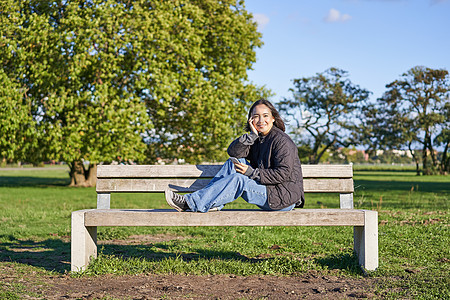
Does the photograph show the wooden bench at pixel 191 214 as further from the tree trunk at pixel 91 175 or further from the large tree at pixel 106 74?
the tree trunk at pixel 91 175

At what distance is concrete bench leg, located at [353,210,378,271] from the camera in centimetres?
465

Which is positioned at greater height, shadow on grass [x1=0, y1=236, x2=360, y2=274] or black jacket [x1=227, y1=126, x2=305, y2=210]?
black jacket [x1=227, y1=126, x2=305, y2=210]

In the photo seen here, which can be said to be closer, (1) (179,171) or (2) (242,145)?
(2) (242,145)

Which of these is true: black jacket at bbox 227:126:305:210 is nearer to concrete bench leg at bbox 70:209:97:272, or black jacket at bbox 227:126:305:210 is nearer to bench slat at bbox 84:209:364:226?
bench slat at bbox 84:209:364:226

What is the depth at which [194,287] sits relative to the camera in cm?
424

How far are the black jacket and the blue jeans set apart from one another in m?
0.08

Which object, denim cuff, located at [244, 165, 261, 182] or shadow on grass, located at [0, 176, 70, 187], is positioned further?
shadow on grass, located at [0, 176, 70, 187]

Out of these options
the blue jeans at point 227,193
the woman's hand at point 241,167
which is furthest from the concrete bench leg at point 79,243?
the woman's hand at point 241,167

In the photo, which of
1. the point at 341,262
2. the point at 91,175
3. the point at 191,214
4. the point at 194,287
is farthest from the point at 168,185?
the point at 91,175

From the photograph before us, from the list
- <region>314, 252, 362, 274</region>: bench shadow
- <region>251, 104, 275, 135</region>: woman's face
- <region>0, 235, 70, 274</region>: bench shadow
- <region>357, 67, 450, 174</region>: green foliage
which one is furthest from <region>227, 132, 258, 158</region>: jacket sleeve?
<region>357, 67, 450, 174</region>: green foliage

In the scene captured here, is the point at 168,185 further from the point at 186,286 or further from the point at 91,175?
the point at 91,175

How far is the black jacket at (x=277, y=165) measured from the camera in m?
4.67

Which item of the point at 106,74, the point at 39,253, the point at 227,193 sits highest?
the point at 106,74

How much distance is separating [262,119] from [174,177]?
113cm
